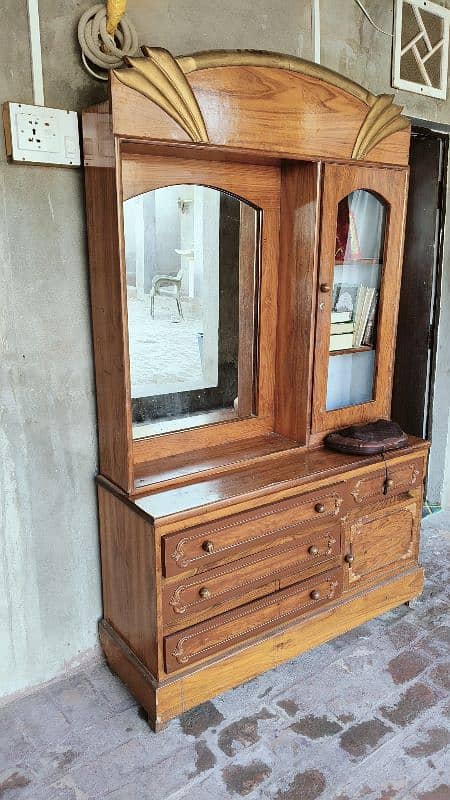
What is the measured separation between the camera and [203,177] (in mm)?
2072

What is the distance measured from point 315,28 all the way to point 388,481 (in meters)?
1.81

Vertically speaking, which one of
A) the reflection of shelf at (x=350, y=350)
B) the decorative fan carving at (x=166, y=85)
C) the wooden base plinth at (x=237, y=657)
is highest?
the decorative fan carving at (x=166, y=85)

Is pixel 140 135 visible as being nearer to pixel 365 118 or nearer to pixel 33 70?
pixel 33 70

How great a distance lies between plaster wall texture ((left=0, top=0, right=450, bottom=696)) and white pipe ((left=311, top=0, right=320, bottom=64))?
0.02 meters

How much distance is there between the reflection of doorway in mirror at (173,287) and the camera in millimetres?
1985

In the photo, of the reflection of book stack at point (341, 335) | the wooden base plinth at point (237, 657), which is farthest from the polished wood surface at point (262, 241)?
the wooden base plinth at point (237, 657)

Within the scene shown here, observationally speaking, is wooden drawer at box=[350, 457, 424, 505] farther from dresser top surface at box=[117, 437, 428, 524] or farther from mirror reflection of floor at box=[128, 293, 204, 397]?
mirror reflection of floor at box=[128, 293, 204, 397]

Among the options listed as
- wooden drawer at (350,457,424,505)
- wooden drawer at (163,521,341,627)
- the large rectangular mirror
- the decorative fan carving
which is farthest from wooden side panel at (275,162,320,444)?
the decorative fan carving

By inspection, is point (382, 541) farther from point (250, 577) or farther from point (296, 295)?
point (296, 295)

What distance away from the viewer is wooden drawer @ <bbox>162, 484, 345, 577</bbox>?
1864 mm

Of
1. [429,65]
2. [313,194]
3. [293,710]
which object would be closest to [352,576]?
[293,710]

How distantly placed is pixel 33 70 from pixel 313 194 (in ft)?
3.26

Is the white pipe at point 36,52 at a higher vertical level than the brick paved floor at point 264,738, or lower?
higher

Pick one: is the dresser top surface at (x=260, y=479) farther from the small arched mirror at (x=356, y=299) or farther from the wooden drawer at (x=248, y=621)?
the wooden drawer at (x=248, y=621)
